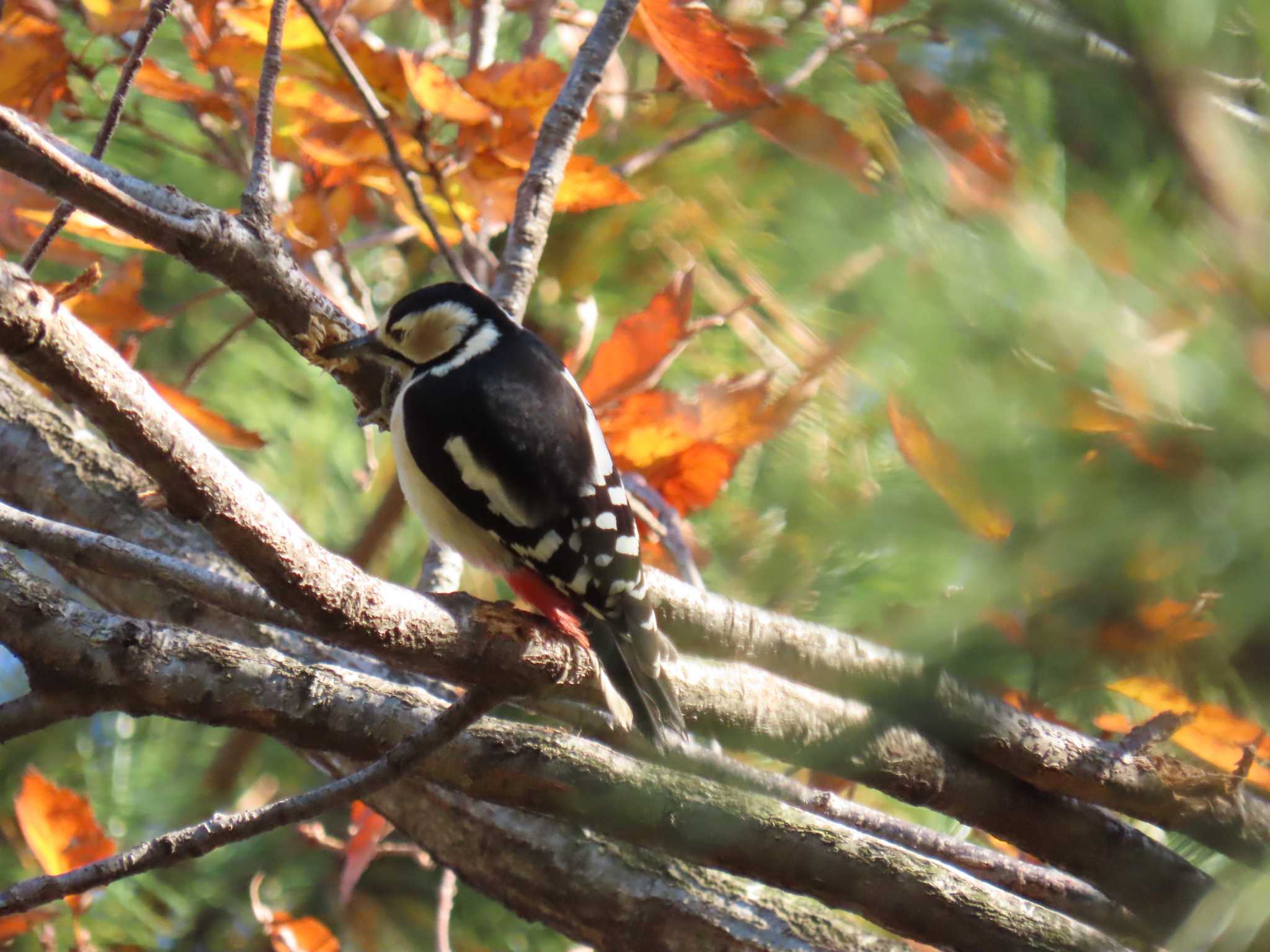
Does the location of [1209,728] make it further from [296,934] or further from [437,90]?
[296,934]

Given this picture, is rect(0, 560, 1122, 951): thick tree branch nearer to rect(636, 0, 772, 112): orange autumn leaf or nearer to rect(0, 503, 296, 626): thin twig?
rect(0, 503, 296, 626): thin twig

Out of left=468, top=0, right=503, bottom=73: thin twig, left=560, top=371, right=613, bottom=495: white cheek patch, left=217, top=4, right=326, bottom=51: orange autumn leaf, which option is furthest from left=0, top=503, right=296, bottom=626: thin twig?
left=468, top=0, right=503, bottom=73: thin twig

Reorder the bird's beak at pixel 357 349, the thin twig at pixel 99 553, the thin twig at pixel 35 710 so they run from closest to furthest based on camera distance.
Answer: the thin twig at pixel 99 553 → the thin twig at pixel 35 710 → the bird's beak at pixel 357 349

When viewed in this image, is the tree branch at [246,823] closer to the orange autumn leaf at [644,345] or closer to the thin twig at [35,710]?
the thin twig at [35,710]

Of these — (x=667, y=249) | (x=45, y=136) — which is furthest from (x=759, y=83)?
(x=45, y=136)

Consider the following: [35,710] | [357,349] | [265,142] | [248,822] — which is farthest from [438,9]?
[248,822]

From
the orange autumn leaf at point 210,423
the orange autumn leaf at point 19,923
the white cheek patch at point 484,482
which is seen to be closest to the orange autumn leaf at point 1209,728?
the white cheek patch at point 484,482

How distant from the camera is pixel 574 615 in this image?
2154 mm

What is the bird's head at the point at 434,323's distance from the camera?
8.14 ft

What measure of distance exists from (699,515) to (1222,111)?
8.62 feet

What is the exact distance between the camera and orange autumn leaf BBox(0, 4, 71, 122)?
2322 millimetres

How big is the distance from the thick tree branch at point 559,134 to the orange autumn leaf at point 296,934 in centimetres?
146

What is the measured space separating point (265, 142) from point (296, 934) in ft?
5.44

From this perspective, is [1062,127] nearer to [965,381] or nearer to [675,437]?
[965,381]
